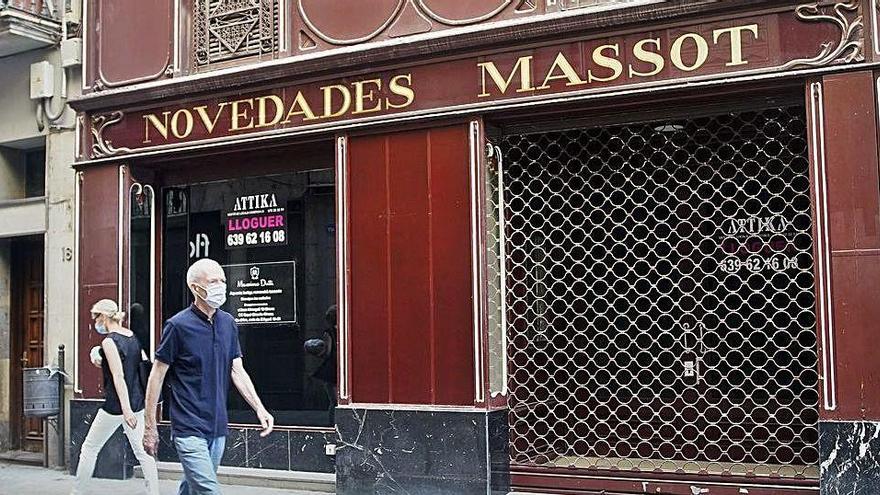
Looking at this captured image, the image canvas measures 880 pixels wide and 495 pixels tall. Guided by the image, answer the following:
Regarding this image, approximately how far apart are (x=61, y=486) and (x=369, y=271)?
3.95 metres

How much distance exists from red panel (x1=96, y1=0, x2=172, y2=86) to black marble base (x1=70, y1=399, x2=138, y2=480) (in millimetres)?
3356

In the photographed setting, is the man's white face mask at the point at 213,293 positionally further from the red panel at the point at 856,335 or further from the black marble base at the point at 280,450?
the red panel at the point at 856,335

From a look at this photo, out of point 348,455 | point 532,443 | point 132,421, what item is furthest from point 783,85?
point 132,421

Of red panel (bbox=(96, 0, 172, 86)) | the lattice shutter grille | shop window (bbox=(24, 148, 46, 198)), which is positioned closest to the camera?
the lattice shutter grille

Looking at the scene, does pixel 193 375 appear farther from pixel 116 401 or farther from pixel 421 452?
pixel 421 452

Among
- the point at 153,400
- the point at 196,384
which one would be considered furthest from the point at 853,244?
the point at 153,400

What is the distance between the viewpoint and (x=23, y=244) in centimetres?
1179

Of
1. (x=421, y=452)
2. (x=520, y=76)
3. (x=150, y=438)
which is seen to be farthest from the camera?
(x=421, y=452)

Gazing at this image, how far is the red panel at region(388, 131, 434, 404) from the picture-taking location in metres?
8.24

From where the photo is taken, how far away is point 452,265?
8156 mm

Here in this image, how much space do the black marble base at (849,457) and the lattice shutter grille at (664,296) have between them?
674mm

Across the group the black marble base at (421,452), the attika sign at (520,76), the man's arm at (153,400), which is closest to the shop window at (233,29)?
the attika sign at (520,76)

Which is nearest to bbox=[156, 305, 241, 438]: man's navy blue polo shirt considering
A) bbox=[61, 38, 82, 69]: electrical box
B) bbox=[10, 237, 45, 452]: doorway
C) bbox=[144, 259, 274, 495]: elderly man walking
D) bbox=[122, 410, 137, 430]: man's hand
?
bbox=[144, 259, 274, 495]: elderly man walking

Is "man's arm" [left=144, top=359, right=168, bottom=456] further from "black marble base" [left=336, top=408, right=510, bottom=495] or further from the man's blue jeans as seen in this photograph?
"black marble base" [left=336, top=408, right=510, bottom=495]
